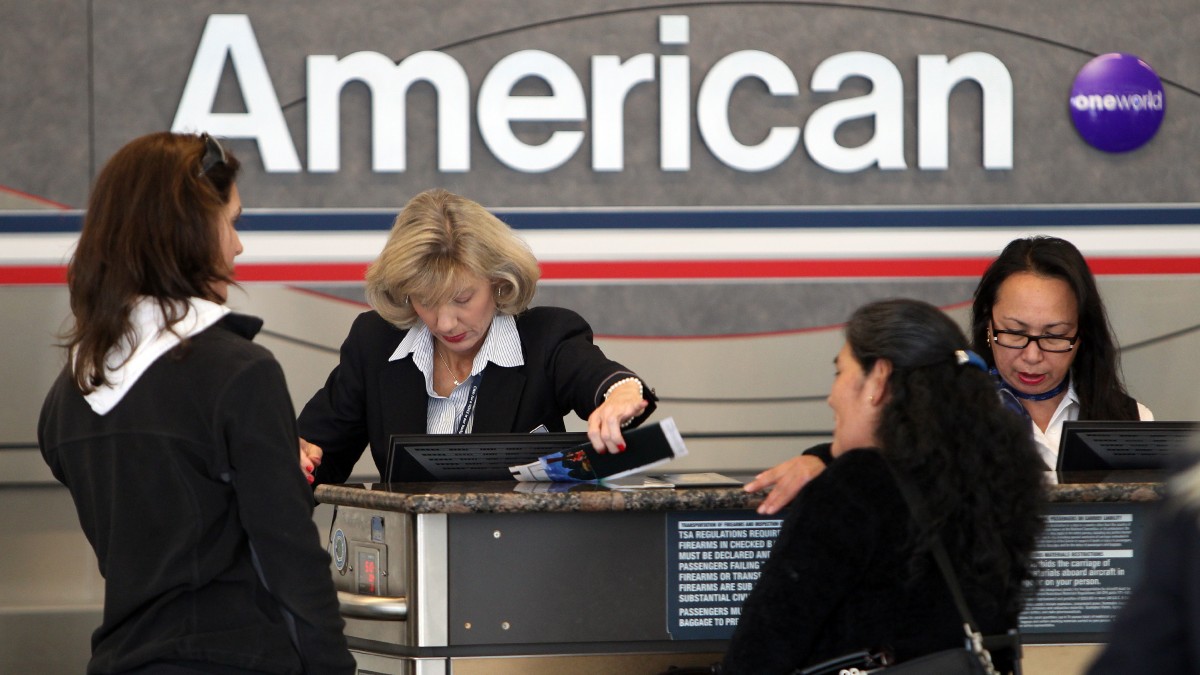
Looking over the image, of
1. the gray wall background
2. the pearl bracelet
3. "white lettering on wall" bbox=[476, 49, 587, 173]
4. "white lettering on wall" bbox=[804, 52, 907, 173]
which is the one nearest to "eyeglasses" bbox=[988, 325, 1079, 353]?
the pearl bracelet

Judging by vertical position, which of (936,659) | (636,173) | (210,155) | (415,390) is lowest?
(936,659)

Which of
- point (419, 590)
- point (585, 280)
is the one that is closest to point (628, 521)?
point (419, 590)

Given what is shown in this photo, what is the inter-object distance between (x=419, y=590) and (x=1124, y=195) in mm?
2941

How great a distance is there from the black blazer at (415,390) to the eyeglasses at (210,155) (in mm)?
1225

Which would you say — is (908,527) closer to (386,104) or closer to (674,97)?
(674,97)

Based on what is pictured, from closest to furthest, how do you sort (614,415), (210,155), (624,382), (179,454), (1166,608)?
(1166,608), (179,454), (210,155), (614,415), (624,382)

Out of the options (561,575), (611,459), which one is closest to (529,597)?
(561,575)

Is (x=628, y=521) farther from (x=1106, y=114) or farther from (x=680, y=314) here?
(x=1106, y=114)

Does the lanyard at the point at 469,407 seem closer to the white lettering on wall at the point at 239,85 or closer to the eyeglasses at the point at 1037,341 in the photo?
the eyeglasses at the point at 1037,341

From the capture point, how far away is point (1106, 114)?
423 cm

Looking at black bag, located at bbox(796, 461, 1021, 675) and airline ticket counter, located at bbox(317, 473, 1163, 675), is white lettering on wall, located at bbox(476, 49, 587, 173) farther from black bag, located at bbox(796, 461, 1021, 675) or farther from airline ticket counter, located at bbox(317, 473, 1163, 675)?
black bag, located at bbox(796, 461, 1021, 675)

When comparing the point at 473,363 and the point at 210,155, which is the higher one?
the point at 210,155

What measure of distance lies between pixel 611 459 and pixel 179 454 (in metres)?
0.85

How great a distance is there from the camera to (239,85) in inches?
158
